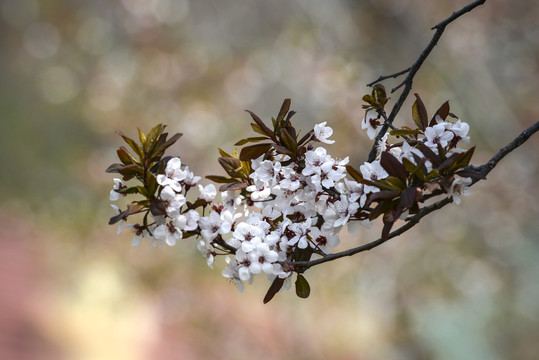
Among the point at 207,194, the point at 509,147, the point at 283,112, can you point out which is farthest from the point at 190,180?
the point at 509,147

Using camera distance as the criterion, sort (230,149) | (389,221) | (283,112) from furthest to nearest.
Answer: (230,149) → (283,112) → (389,221)

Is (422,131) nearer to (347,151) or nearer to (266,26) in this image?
(347,151)

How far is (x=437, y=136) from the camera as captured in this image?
2.21 ft

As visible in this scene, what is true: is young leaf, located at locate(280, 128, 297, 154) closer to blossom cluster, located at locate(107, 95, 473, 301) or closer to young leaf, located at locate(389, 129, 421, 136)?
blossom cluster, located at locate(107, 95, 473, 301)

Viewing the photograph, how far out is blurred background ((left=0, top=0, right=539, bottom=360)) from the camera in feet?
9.31

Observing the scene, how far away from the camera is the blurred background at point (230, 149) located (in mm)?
2838

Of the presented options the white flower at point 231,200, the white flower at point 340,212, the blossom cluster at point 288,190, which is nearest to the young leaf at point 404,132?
the blossom cluster at point 288,190

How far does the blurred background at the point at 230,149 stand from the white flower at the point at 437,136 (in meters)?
2.18

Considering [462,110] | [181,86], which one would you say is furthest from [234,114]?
[462,110]

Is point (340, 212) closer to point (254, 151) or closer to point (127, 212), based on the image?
point (254, 151)

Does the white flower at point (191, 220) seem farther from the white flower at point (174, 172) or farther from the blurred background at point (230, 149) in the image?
the blurred background at point (230, 149)

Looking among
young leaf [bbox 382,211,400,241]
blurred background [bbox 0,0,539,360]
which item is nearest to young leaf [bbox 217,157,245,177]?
young leaf [bbox 382,211,400,241]

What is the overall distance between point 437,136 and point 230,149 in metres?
2.79

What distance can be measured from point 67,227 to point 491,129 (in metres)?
2.84
